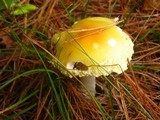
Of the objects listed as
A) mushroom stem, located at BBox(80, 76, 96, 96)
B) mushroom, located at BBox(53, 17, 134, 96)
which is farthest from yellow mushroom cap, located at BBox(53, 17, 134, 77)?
mushroom stem, located at BBox(80, 76, 96, 96)

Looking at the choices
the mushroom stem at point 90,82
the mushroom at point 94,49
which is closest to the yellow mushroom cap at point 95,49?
the mushroom at point 94,49

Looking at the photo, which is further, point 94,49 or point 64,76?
point 64,76

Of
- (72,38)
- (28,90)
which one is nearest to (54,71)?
(28,90)

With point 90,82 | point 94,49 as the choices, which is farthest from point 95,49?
point 90,82

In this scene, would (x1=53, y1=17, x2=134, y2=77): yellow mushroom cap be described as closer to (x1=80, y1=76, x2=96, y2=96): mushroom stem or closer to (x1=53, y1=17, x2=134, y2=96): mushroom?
(x1=53, y1=17, x2=134, y2=96): mushroom

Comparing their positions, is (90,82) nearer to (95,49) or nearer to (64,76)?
(64,76)

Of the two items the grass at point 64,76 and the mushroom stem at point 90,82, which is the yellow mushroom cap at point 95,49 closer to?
the grass at point 64,76

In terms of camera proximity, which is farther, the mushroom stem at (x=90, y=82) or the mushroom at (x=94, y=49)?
the mushroom stem at (x=90, y=82)

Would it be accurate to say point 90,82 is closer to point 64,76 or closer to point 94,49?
point 64,76

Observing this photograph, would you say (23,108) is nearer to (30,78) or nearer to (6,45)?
(30,78)
